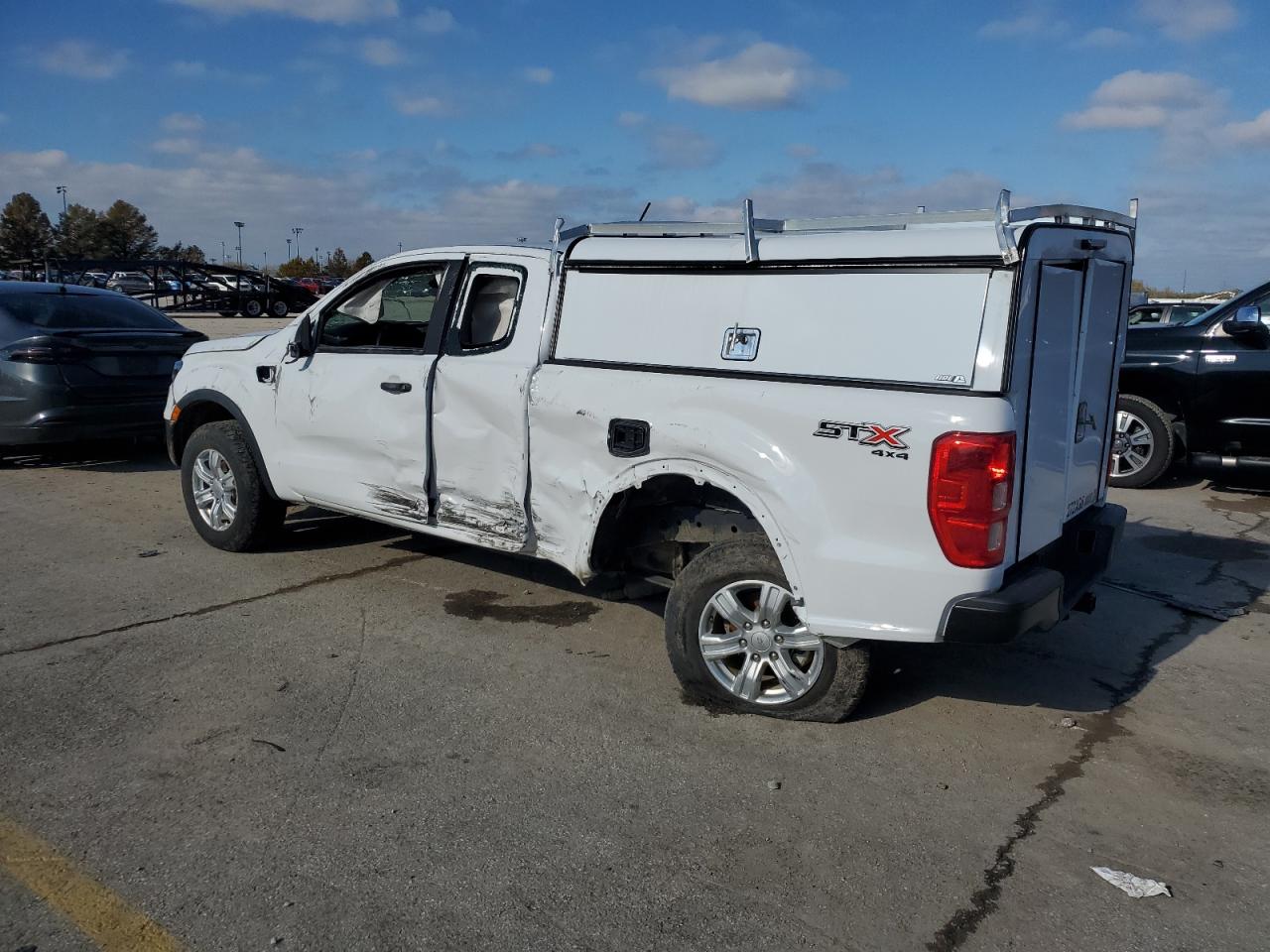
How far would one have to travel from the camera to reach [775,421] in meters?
4.08

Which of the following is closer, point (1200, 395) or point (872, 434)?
point (872, 434)

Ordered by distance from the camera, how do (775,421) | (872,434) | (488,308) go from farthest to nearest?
1. (488,308)
2. (775,421)
3. (872,434)

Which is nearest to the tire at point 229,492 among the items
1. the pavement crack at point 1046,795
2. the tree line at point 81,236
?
the pavement crack at point 1046,795

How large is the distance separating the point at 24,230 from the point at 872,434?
316 ft

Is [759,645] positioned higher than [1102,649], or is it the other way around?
[759,645]

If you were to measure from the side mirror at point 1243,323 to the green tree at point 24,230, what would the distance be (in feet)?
294

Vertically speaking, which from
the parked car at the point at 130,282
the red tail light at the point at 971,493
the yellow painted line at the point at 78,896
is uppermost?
the parked car at the point at 130,282

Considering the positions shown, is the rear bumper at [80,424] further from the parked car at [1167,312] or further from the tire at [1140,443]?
the parked car at [1167,312]

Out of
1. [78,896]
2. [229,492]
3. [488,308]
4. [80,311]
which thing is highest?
[488,308]

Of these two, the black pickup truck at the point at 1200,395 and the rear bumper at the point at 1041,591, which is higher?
the black pickup truck at the point at 1200,395

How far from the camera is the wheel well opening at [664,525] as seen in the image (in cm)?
463

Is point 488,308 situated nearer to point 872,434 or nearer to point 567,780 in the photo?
point 872,434

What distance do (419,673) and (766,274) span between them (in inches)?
93.4

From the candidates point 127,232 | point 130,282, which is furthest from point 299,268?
point 130,282
